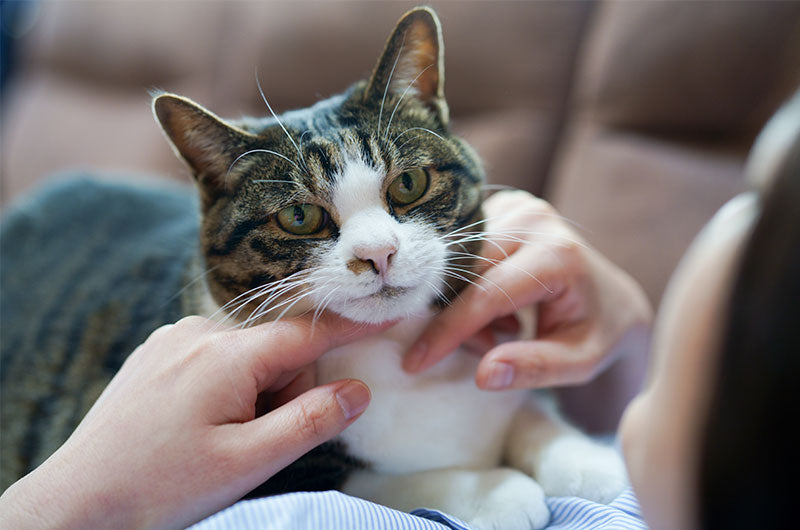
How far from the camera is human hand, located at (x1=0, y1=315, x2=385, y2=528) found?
24.1 inches

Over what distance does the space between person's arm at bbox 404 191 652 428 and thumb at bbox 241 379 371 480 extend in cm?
17

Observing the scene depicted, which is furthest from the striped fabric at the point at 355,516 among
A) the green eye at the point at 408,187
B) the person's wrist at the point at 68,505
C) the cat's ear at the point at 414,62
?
the cat's ear at the point at 414,62

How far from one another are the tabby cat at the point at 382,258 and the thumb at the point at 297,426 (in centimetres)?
10

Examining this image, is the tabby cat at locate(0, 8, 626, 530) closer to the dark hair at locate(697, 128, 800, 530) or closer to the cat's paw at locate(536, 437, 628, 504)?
the cat's paw at locate(536, 437, 628, 504)

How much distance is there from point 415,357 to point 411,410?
8 cm

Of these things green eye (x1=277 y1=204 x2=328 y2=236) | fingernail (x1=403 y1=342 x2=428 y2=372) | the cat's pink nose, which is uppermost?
green eye (x1=277 y1=204 x2=328 y2=236)

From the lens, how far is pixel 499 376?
0.78 metres

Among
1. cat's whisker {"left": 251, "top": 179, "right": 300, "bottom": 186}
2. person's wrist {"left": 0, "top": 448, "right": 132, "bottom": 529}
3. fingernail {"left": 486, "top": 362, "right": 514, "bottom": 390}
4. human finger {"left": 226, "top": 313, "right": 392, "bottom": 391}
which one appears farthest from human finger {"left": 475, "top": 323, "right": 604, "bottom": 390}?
person's wrist {"left": 0, "top": 448, "right": 132, "bottom": 529}

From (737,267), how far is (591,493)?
47cm

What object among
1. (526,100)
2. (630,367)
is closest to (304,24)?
(526,100)

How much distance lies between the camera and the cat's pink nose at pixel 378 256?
26.6 inches

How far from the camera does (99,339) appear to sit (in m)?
1.15

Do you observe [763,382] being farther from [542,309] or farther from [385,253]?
[542,309]

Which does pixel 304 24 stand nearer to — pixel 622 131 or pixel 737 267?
pixel 622 131
